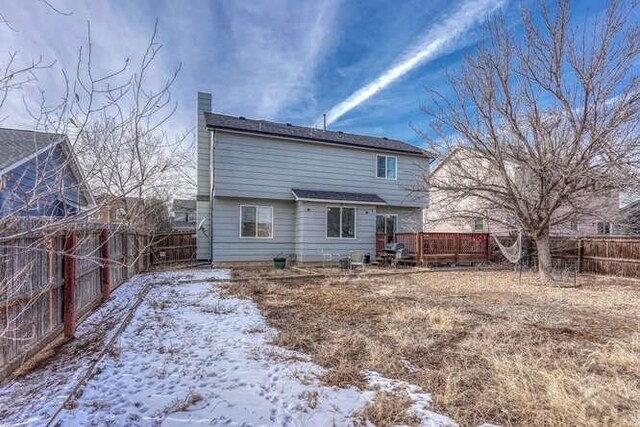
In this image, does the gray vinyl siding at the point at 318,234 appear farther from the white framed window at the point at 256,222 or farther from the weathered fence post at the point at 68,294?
the weathered fence post at the point at 68,294

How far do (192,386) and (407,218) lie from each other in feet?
45.0

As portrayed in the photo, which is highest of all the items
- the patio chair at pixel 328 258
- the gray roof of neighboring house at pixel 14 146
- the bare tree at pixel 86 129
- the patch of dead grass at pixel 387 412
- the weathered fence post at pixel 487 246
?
the gray roof of neighboring house at pixel 14 146

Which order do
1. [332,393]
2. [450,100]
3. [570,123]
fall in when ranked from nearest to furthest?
1. [332,393]
2. [570,123]
3. [450,100]

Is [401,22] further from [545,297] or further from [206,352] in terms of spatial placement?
[206,352]

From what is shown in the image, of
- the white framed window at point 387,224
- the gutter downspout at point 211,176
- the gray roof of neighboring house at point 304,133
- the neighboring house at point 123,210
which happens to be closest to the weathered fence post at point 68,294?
the neighboring house at point 123,210

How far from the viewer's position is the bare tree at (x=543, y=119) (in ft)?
26.2

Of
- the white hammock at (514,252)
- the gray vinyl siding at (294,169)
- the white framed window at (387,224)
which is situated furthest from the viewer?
the white framed window at (387,224)

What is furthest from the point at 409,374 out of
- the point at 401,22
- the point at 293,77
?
the point at 293,77

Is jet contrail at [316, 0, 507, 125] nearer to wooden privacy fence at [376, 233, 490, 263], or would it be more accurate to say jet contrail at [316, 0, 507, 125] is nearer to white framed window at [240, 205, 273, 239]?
wooden privacy fence at [376, 233, 490, 263]

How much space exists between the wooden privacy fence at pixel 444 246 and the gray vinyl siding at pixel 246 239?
403 centimetres

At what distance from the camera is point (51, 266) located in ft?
14.3

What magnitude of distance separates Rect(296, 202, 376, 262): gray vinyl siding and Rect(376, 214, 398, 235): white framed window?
3.60 feet

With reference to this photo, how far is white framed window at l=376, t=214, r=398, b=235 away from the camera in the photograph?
1545cm

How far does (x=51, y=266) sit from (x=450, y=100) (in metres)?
9.72
